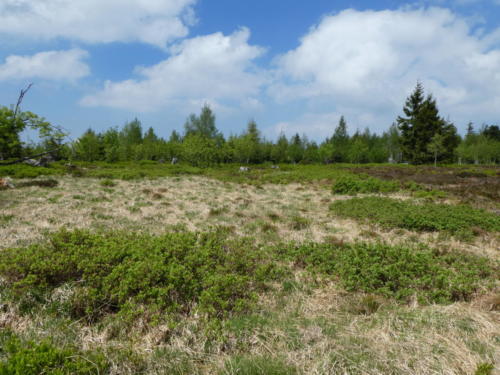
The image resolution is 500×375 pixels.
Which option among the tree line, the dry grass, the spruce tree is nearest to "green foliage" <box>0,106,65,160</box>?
the dry grass

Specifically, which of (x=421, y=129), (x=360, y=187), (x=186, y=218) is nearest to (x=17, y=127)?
(x=186, y=218)

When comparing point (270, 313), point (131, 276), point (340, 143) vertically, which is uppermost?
point (340, 143)

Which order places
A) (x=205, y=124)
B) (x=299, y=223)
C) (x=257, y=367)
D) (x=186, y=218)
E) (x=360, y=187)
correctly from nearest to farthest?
1. (x=257, y=367)
2. (x=299, y=223)
3. (x=186, y=218)
4. (x=360, y=187)
5. (x=205, y=124)

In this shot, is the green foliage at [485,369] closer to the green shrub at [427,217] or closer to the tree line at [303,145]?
the green shrub at [427,217]

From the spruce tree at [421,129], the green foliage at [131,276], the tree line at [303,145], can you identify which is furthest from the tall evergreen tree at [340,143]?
the green foliage at [131,276]

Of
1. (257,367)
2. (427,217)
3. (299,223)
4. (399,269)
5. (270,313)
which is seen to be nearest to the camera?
(257,367)

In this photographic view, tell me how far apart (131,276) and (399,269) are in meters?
4.74

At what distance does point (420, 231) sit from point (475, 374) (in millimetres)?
6638

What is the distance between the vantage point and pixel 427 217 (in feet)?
28.9

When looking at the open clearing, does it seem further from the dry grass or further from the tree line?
the tree line

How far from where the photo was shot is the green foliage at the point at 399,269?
4.68 metres

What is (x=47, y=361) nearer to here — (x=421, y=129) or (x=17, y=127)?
(x=17, y=127)

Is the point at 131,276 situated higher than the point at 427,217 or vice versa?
the point at 427,217

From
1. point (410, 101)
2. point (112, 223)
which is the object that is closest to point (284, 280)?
point (112, 223)
